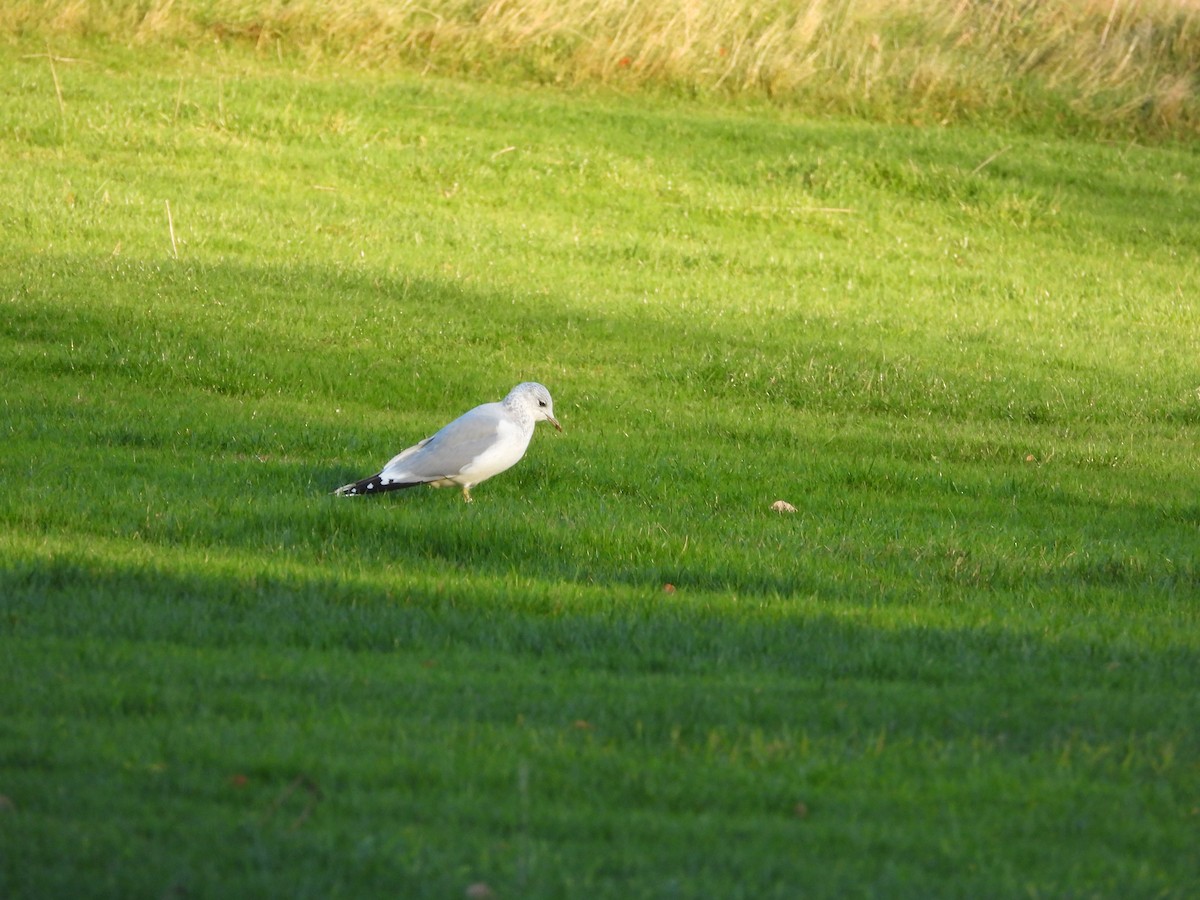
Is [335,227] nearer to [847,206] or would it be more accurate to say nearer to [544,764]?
[847,206]

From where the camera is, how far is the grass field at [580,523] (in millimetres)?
4445

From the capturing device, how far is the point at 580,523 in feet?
27.2

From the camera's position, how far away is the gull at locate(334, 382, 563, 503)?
27.6 ft

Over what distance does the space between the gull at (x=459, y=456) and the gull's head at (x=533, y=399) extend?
266 mm

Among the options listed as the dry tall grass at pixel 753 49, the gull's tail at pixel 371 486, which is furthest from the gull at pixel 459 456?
the dry tall grass at pixel 753 49

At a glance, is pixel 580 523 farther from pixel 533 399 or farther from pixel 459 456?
pixel 533 399

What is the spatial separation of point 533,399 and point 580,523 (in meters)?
1.23

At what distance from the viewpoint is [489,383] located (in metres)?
11.9

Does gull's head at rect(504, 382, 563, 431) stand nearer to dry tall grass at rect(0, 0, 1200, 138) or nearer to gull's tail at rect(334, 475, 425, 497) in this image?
gull's tail at rect(334, 475, 425, 497)

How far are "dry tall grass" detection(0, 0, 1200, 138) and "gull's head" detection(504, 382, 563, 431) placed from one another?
53.4 feet

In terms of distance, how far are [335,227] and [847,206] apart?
290 inches

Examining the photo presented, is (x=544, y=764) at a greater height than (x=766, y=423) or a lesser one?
greater

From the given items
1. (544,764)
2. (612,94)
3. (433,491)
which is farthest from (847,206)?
(544,764)

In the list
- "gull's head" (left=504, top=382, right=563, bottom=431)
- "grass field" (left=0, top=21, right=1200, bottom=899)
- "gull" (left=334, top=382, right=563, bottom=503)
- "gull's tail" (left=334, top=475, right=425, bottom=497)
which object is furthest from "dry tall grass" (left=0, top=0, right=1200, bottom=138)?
Answer: "gull's tail" (left=334, top=475, right=425, bottom=497)
